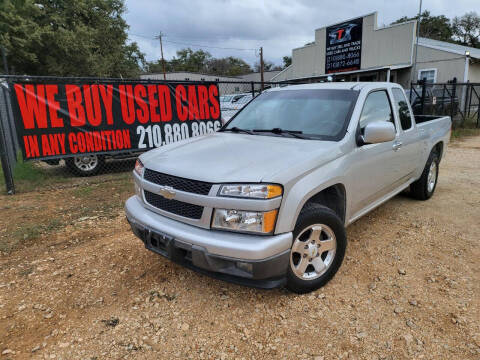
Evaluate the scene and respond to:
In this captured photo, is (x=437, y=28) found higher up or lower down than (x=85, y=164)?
higher up

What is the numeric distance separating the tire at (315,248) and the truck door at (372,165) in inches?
19.3

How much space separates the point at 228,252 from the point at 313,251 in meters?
0.84

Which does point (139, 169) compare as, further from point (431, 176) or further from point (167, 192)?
point (431, 176)

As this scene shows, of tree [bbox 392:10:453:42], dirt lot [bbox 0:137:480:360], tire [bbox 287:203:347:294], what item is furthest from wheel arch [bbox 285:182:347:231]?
tree [bbox 392:10:453:42]

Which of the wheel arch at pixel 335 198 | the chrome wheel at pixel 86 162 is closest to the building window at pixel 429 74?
the chrome wheel at pixel 86 162

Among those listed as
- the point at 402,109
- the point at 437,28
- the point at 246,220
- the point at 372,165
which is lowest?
the point at 246,220

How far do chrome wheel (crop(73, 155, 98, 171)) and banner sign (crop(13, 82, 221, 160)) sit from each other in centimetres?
45

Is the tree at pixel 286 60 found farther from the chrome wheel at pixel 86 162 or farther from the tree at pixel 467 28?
the chrome wheel at pixel 86 162

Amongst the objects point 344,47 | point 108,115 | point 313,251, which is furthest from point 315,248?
point 344,47

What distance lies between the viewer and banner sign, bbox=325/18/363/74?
2294cm

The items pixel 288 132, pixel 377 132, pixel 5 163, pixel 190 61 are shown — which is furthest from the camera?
pixel 190 61

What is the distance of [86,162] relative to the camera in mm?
7172

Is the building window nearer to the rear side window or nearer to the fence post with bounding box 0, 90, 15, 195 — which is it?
the rear side window

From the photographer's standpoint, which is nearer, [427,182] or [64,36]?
[427,182]
